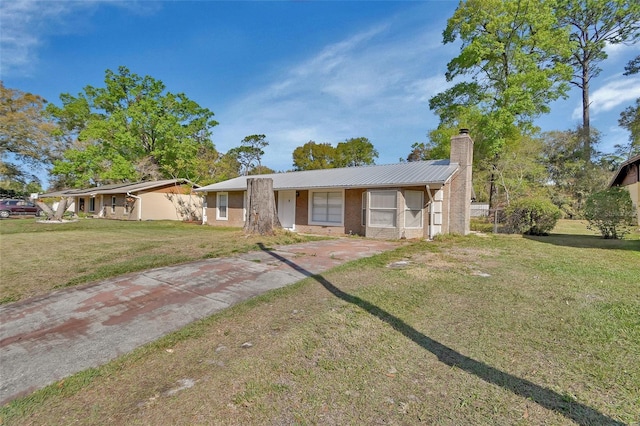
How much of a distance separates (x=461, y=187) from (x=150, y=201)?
22.7 meters

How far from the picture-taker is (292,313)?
4.07 metres

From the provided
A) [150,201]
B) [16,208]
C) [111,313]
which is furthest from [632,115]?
[16,208]

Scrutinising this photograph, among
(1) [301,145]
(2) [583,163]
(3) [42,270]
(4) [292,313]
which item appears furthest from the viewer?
(1) [301,145]

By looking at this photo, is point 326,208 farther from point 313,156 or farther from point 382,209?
point 313,156

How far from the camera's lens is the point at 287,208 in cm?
1655

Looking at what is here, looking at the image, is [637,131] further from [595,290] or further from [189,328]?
[189,328]

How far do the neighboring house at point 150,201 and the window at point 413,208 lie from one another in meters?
20.2

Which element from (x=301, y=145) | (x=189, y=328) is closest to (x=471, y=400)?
(x=189, y=328)

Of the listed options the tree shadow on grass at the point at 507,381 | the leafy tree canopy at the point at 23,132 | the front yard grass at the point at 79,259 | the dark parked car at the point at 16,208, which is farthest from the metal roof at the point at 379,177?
the leafy tree canopy at the point at 23,132

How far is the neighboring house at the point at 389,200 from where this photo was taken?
40.1 feet

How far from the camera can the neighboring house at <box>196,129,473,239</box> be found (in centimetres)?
1222

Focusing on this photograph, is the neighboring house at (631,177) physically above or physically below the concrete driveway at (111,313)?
above

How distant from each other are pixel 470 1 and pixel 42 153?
1833 inches

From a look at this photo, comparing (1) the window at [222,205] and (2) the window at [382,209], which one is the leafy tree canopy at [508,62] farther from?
(1) the window at [222,205]
